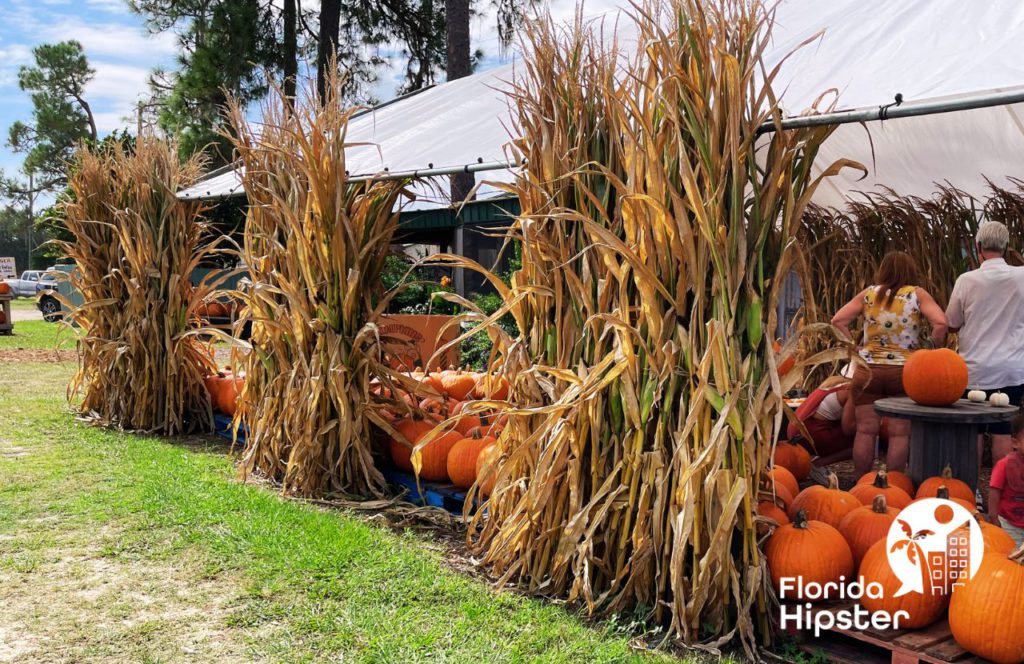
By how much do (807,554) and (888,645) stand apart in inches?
14.1

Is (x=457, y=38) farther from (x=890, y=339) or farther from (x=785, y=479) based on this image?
(x=785, y=479)

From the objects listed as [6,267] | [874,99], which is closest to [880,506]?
[874,99]

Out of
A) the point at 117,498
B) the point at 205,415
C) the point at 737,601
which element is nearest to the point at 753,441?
the point at 737,601

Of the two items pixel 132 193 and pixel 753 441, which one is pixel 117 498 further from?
pixel 753 441

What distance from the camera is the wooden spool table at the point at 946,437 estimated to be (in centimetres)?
371

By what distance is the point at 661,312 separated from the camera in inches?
107

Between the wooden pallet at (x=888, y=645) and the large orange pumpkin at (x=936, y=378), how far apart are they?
1.52 m

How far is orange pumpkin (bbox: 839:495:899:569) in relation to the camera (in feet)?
9.26

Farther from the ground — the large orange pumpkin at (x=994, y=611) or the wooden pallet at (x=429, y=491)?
the large orange pumpkin at (x=994, y=611)

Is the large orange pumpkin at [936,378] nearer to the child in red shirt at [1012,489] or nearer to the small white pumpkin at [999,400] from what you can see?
the small white pumpkin at [999,400]

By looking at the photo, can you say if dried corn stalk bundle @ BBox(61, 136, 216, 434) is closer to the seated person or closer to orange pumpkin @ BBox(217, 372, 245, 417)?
orange pumpkin @ BBox(217, 372, 245, 417)

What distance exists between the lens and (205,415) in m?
6.36

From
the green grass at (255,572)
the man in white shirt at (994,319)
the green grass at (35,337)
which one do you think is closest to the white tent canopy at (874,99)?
the man in white shirt at (994,319)

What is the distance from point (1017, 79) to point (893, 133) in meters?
3.40
